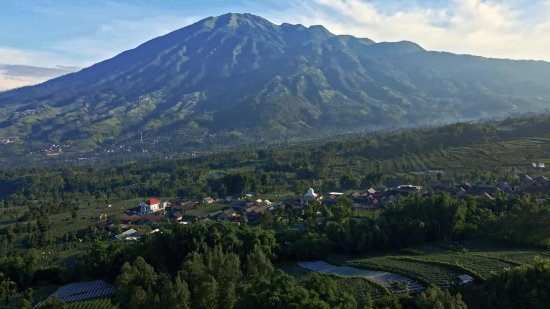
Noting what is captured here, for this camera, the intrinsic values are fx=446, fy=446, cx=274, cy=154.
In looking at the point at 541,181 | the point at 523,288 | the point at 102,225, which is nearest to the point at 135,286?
the point at 523,288

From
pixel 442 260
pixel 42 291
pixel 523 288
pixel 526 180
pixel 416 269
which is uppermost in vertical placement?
pixel 523 288

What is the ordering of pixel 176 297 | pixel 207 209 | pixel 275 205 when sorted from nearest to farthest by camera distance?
pixel 176 297 → pixel 275 205 → pixel 207 209

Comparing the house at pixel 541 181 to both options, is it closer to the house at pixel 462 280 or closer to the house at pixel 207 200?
the house at pixel 462 280

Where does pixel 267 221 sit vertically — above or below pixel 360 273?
below

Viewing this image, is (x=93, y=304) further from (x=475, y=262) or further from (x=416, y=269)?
(x=475, y=262)

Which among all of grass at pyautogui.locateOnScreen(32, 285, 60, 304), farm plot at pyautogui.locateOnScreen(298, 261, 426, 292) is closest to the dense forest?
grass at pyautogui.locateOnScreen(32, 285, 60, 304)

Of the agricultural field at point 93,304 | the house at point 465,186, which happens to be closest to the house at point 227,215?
the agricultural field at point 93,304

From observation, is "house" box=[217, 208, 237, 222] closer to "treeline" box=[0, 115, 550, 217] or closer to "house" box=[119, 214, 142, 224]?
"house" box=[119, 214, 142, 224]
